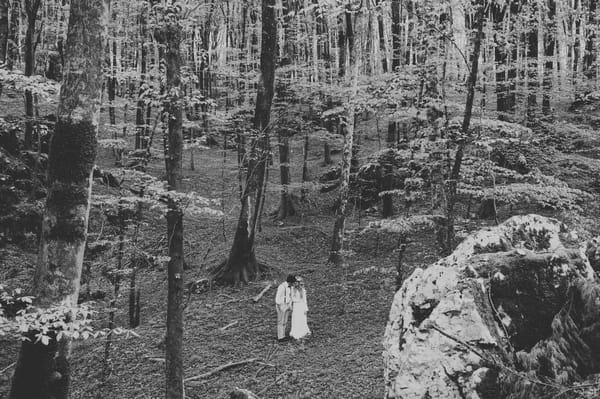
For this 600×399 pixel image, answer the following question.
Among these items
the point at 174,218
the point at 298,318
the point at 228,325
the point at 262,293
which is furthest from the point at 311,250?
the point at 174,218

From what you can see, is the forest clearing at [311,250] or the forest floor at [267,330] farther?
the forest floor at [267,330]

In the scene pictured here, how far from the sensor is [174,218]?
6535mm

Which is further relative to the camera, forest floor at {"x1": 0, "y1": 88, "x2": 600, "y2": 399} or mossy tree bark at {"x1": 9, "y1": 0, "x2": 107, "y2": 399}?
forest floor at {"x1": 0, "y1": 88, "x2": 600, "y2": 399}

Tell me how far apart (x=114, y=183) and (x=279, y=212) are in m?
7.88

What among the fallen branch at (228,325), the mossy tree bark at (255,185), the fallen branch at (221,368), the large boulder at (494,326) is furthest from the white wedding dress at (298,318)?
the large boulder at (494,326)

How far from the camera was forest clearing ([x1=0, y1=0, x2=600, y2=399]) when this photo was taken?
417cm

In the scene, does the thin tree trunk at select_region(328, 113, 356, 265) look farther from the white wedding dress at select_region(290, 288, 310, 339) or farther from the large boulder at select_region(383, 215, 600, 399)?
the large boulder at select_region(383, 215, 600, 399)

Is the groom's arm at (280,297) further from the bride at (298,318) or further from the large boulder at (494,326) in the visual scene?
the large boulder at (494,326)

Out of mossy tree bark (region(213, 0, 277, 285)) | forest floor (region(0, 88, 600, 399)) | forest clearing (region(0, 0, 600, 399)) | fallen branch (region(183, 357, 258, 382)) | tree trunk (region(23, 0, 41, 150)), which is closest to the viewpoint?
forest clearing (region(0, 0, 600, 399))

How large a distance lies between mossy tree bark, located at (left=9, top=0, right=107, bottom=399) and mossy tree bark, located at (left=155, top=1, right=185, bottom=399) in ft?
5.43

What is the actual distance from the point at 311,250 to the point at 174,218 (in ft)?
31.7

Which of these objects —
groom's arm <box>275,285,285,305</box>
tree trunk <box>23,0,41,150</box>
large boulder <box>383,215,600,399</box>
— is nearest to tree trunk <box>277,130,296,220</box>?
groom's arm <box>275,285,285,305</box>

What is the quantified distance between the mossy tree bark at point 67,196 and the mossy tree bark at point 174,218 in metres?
1.66

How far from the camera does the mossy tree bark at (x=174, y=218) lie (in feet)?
20.6
